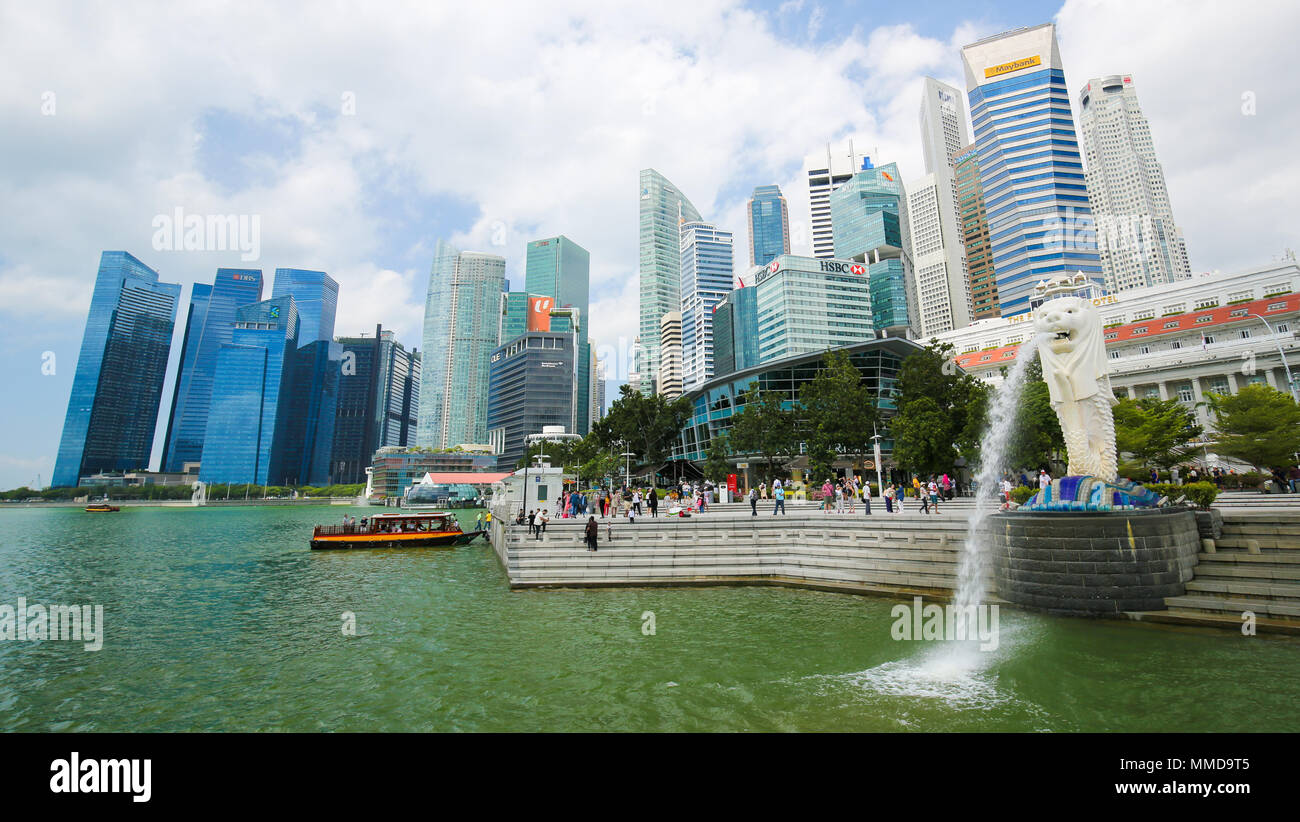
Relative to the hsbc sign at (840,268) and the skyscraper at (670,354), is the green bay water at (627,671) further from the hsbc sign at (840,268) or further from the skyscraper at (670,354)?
the skyscraper at (670,354)

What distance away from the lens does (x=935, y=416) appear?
33.2 metres

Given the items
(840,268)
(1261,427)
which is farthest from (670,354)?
(1261,427)

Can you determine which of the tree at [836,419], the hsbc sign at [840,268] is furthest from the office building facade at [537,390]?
the tree at [836,419]

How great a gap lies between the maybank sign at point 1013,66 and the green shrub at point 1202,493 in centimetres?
15586

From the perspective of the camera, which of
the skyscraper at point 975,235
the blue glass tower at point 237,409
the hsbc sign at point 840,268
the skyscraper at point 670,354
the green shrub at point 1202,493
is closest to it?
the green shrub at point 1202,493

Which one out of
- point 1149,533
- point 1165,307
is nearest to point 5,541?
point 1149,533

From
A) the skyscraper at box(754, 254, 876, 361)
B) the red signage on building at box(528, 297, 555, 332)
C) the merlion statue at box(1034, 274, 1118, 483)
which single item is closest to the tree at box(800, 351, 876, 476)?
the merlion statue at box(1034, 274, 1118, 483)

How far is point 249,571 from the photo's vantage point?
29.2 m

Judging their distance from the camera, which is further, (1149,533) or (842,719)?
(1149,533)

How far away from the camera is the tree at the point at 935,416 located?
33.0 m

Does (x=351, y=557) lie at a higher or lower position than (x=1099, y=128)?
lower

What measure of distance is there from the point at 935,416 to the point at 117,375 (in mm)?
236602
